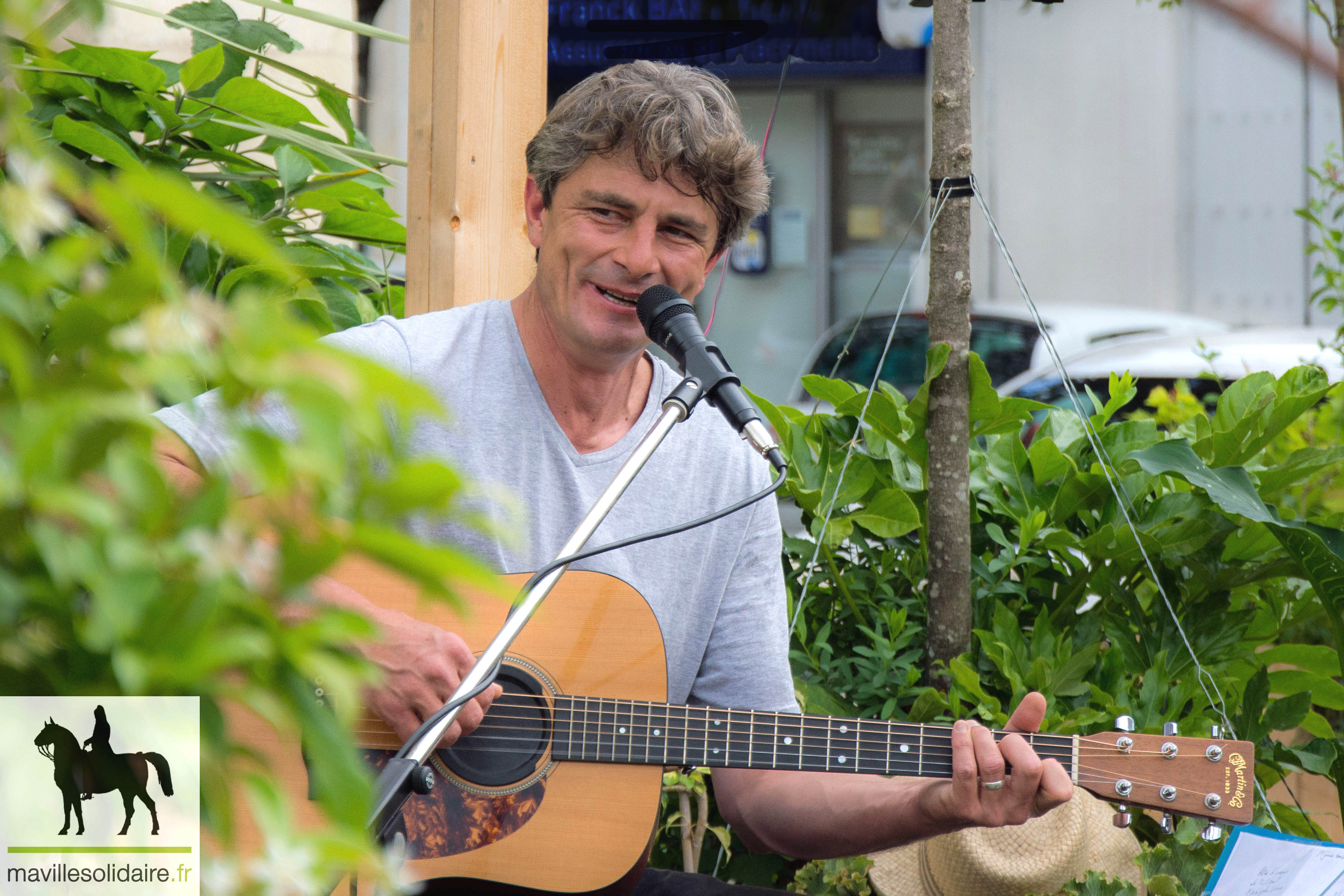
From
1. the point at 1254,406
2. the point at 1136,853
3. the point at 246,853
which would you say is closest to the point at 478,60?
the point at 1254,406

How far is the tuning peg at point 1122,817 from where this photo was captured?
5.75 feet

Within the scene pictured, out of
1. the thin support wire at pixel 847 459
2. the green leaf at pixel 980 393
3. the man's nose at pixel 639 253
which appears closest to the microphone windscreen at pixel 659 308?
the man's nose at pixel 639 253

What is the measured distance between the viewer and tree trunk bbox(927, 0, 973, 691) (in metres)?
2.18

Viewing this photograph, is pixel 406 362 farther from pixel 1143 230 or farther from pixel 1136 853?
pixel 1143 230

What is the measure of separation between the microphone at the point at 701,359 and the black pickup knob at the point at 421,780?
49cm

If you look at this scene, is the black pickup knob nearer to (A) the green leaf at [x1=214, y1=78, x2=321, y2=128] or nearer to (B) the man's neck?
(B) the man's neck

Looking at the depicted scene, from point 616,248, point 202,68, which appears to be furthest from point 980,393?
point 202,68

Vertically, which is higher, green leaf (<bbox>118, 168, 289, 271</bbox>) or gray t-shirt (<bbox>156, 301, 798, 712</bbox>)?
green leaf (<bbox>118, 168, 289, 271</bbox>)

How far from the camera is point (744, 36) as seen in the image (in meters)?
3.38

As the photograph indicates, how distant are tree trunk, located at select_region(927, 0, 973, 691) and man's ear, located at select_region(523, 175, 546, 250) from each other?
72 cm

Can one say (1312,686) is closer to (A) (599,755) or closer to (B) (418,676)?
(A) (599,755)

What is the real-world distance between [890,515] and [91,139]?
4.91ft

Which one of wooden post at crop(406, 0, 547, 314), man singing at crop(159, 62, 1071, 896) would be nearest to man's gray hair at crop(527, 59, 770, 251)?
man singing at crop(159, 62, 1071, 896)

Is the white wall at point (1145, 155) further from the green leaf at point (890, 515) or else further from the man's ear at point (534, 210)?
the man's ear at point (534, 210)
